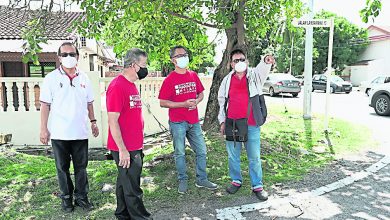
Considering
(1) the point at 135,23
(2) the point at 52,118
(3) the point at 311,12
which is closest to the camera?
(2) the point at 52,118

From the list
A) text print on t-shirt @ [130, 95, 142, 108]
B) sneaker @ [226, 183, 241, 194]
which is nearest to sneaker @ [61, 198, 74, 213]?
text print on t-shirt @ [130, 95, 142, 108]

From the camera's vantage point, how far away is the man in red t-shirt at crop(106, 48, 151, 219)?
127 inches

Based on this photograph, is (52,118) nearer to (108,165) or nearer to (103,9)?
(108,165)

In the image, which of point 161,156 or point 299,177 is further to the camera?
point 161,156

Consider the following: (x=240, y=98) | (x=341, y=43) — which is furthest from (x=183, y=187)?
(x=341, y=43)

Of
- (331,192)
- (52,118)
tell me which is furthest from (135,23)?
(331,192)

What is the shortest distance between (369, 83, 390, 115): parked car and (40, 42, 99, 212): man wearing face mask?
10.8 metres

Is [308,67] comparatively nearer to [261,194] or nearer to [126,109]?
[261,194]

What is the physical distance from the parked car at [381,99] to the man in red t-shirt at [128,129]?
10.6 metres

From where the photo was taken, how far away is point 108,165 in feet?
18.8

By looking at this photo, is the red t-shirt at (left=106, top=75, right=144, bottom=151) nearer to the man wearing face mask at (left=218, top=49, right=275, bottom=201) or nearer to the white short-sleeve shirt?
the white short-sleeve shirt

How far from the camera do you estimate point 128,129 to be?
333 centimetres

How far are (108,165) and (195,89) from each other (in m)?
2.32

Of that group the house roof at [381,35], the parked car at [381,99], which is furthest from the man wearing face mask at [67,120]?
the house roof at [381,35]
